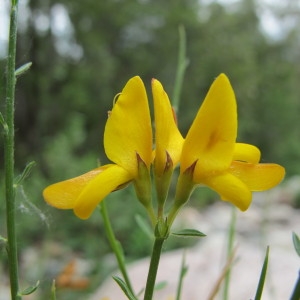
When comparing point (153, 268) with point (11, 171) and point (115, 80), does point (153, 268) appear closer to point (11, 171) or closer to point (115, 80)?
point (11, 171)

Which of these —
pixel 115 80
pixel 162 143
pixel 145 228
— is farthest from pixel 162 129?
pixel 115 80

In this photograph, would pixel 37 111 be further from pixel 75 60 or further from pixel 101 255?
pixel 101 255


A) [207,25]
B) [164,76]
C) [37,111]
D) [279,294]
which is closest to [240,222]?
[164,76]

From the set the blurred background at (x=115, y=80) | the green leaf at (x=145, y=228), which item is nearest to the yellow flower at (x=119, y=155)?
the green leaf at (x=145, y=228)

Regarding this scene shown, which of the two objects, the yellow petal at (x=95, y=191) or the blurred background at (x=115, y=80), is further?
the blurred background at (x=115, y=80)

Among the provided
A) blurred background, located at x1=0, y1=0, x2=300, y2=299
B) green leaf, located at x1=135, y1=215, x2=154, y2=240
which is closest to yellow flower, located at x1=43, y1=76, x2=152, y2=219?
green leaf, located at x1=135, y1=215, x2=154, y2=240

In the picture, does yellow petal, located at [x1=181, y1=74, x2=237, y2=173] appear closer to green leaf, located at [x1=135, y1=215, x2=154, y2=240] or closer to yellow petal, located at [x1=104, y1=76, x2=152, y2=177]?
yellow petal, located at [x1=104, y1=76, x2=152, y2=177]

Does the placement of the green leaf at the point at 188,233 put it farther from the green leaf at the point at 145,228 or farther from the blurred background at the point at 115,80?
the blurred background at the point at 115,80
